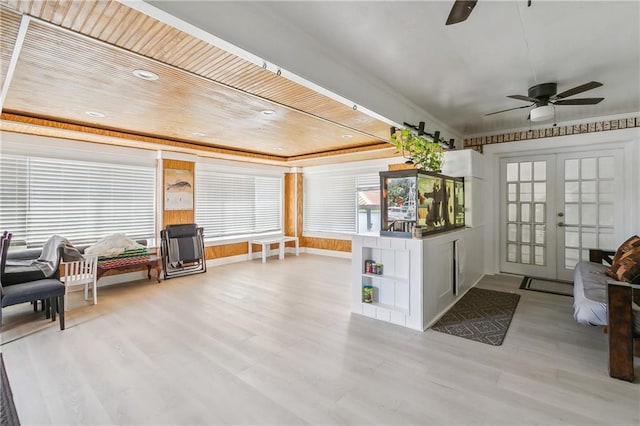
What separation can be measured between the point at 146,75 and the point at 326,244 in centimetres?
598

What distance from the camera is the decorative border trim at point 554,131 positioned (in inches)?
177

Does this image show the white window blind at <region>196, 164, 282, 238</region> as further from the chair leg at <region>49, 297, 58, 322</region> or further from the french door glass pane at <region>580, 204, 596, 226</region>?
the french door glass pane at <region>580, 204, 596, 226</region>

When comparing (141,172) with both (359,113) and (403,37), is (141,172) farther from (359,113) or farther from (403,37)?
(403,37)

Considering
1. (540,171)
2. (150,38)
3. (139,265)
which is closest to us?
(150,38)

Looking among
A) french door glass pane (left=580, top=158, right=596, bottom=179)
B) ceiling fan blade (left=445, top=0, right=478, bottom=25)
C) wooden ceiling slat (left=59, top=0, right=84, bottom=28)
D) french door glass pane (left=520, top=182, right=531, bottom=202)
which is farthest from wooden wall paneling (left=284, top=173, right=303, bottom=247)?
ceiling fan blade (left=445, top=0, right=478, bottom=25)

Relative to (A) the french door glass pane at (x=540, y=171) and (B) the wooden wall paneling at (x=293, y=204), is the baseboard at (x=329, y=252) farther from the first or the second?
(A) the french door glass pane at (x=540, y=171)

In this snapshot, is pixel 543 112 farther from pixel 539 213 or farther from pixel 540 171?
pixel 539 213

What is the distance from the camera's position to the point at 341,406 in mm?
1991

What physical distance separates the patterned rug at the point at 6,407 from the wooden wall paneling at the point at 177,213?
3.91 meters

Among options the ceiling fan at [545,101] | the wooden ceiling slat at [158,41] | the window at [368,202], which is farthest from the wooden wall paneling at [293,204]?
the wooden ceiling slat at [158,41]

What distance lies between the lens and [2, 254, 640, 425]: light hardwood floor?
1942 mm

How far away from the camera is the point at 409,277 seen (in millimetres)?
3307

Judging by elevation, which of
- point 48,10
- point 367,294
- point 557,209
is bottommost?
point 367,294

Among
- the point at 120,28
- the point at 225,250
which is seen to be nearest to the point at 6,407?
the point at 120,28
